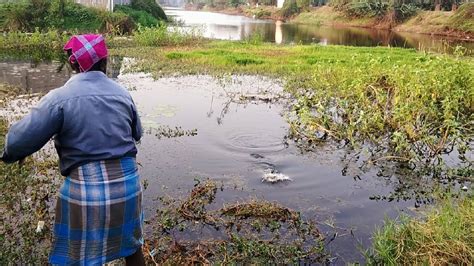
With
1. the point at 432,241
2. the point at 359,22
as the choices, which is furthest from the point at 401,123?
the point at 359,22

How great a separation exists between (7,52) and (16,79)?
18.2ft

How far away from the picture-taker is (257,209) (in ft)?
14.0

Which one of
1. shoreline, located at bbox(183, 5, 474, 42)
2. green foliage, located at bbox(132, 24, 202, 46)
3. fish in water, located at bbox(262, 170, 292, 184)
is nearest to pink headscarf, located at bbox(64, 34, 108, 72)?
fish in water, located at bbox(262, 170, 292, 184)

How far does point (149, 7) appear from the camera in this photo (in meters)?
31.1

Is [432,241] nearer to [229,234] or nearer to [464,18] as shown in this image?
[229,234]

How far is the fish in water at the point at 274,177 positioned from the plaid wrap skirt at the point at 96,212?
9.73 feet

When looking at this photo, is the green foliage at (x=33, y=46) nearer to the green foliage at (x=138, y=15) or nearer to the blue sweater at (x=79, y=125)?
the green foliage at (x=138, y=15)

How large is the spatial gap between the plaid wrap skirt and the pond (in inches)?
73.9

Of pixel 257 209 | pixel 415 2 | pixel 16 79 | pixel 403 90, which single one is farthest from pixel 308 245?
pixel 415 2

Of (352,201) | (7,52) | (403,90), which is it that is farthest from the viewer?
(7,52)

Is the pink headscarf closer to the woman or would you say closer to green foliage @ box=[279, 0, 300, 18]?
the woman

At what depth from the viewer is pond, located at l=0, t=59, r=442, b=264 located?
447cm

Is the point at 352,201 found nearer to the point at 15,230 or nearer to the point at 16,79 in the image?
the point at 15,230

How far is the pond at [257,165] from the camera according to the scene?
4.47 metres
